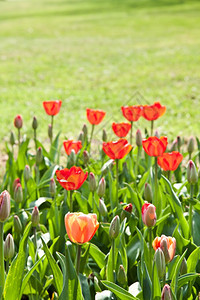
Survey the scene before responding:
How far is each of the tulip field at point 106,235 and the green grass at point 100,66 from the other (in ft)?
2.99

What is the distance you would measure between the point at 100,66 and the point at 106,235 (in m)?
10.1

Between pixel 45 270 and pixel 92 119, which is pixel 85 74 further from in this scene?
pixel 45 270

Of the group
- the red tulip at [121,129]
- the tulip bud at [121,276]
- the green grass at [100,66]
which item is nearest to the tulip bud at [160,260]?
the tulip bud at [121,276]

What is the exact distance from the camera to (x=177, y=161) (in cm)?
236

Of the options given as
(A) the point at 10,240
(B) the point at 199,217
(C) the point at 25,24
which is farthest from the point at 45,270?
(C) the point at 25,24

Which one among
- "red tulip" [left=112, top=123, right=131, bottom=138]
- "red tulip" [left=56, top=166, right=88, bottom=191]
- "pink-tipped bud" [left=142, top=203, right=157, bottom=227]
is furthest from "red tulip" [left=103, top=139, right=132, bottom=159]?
"pink-tipped bud" [left=142, top=203, right=157, bottom=227]

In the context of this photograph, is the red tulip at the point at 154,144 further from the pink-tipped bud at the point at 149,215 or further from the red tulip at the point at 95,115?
the red tulip at the point at 95,115

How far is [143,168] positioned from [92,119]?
0.51 m

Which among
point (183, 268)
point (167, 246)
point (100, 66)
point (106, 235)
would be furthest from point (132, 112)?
point (100, 66)

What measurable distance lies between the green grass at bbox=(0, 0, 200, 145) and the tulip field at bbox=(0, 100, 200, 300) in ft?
2.99

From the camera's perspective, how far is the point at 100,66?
477 inches

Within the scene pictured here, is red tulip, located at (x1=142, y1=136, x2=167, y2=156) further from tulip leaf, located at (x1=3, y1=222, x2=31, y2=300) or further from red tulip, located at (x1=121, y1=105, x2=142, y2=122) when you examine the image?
tulip leaf, located at (x1=3, y1=222, x2=31, y2=300)

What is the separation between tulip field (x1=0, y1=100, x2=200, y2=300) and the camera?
1640 millimetres

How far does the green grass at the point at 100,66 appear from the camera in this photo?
24.1 feet
